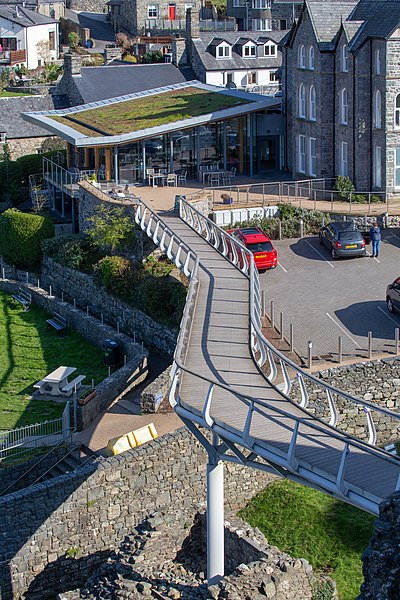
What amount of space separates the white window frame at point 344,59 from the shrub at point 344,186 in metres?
4.21

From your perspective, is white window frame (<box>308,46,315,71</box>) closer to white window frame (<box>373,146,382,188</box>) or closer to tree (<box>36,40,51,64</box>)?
white window frame (<box>373,146,382,188</box>)

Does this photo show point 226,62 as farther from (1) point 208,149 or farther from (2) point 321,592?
(2) point 321,592

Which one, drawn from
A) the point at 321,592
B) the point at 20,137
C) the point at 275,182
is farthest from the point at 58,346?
the point at 20,137

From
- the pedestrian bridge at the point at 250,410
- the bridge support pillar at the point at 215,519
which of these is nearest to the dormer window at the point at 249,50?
the pedestrian bridge at the point at 250,410

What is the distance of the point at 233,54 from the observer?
232 feet

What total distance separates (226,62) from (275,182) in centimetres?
2222

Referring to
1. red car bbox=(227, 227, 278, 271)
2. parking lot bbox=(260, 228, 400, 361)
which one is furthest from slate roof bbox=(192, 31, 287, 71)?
red car bbox=(227, 227, 278, 271)

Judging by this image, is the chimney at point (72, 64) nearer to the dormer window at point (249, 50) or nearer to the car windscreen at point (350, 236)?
the dormer window at point (249, 50)

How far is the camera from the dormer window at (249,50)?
234ft

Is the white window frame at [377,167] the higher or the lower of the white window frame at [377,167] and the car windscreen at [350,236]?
the higher

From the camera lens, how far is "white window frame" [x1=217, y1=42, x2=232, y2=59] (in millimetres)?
69050

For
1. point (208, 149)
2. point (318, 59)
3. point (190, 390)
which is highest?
point (318, 59)

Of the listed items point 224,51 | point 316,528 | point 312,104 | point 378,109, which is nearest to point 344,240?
point 378,109

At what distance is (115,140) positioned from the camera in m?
49.0
